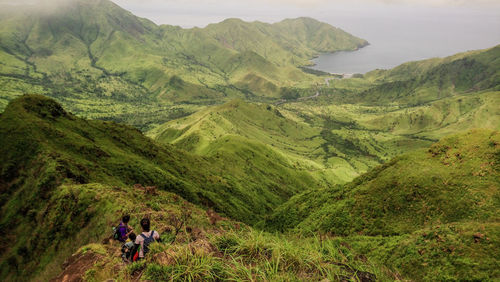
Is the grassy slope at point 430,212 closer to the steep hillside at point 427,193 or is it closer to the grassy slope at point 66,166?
the steep hillside at point 427,193

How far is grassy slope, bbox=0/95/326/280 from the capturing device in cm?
3278

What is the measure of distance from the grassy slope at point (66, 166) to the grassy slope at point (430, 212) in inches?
1268

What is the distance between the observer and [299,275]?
348 inches

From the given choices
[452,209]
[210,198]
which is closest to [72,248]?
[210,198]

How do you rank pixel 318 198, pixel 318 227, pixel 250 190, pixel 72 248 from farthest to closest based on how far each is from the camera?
pixel 250 190 < pixel 318 198 < pixel 318 227 < pixel 72 248

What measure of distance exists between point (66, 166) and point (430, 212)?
214 feet

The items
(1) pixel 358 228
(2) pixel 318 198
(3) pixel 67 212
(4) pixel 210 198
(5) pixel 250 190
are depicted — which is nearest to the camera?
(3) pixel 67 212

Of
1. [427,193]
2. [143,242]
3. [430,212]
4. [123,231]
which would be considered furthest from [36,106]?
[427,193]

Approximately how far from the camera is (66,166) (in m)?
38.5

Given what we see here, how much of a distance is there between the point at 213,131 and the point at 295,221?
13227cm

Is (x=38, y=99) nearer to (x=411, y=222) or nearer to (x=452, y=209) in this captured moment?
(x=411, y=222)

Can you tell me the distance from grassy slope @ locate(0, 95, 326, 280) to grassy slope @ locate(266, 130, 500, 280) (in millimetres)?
32207

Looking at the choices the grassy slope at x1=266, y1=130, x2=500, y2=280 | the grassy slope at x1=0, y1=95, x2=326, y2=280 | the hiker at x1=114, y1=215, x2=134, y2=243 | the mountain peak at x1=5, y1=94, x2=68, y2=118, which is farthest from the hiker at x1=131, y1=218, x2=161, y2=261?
the mountain peak at x1=5, y1=94, x2=68, y2=118

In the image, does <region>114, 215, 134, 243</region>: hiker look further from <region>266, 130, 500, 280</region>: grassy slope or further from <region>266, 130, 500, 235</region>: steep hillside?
<region>266, 130, 500, 235</region>: steep hillside
